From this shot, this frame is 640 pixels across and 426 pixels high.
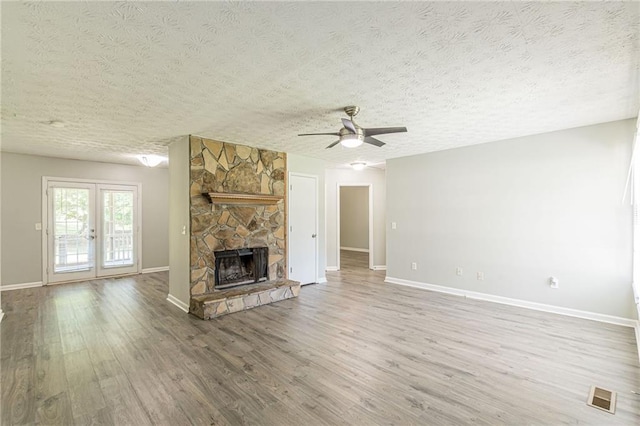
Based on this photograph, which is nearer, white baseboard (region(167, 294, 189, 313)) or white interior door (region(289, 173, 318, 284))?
white baseboard (region(167, 294, 189, 313))

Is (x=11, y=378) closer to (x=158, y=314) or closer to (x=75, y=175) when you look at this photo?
(x=158, y=314)

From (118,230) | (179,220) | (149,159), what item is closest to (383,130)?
(179,220)

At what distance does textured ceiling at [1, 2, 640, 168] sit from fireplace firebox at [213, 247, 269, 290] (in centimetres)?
209

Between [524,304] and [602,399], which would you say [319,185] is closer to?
[524,304]

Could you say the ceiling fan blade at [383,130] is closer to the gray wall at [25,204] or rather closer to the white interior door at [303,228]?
the white interior door at [303,228]

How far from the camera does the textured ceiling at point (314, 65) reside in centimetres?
173

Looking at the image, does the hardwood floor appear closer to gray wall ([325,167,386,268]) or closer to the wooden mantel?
the wooden mantel

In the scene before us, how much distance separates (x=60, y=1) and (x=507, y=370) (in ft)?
13.7

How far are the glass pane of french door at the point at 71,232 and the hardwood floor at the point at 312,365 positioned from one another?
1.63 meters

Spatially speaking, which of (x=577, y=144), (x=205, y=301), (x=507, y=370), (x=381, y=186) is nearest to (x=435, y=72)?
(x=507, y=370)

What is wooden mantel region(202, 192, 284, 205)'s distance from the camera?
4.43m

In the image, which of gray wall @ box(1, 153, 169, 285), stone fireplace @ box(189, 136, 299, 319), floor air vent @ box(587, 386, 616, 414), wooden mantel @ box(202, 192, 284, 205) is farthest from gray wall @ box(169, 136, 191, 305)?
floor air vent @ box(587, 386, 616, 414)

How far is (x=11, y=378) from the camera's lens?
102 inches

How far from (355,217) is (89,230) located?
7857 millimetres
